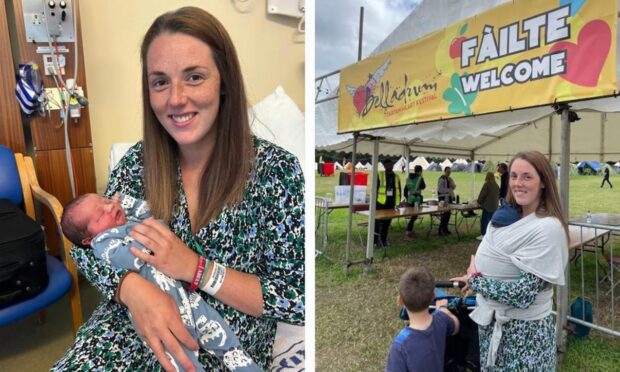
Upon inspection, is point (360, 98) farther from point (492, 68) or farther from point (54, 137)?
point (54, 137)

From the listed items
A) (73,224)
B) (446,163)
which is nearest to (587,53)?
(446,163)

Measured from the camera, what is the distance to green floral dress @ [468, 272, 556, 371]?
0.63m

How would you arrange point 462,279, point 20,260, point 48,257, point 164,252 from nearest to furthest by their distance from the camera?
point 164,252
point 462,279
point 20,260
point 48,257

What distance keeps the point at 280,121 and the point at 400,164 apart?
0.23 m

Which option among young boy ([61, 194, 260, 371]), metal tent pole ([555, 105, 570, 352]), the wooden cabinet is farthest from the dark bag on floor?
metal tent pole ([555, 105, 570, 352])

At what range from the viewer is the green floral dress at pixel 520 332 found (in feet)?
2.06

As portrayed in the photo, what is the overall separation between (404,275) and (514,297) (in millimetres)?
175

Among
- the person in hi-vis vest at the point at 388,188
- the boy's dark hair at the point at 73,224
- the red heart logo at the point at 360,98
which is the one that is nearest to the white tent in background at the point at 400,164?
the person in hi-vis vest at the point at 388,188

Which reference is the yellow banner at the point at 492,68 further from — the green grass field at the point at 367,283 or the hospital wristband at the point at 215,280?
the hospital wristband at the point at 215,280

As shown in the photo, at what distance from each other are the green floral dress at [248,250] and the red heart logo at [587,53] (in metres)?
0.40

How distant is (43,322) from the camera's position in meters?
1.50

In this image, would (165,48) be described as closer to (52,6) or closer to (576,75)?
(576,75)

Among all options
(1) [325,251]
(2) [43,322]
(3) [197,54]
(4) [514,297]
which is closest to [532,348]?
(4) [514,297]

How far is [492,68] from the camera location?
0.61 meters
